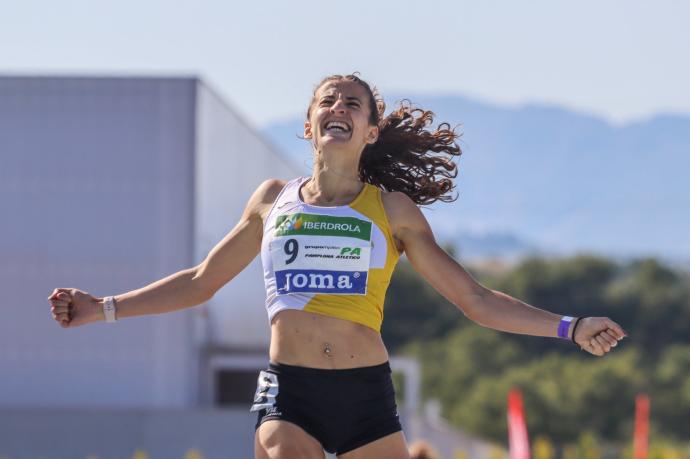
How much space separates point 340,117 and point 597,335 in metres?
1.13

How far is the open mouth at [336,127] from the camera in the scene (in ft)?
19.6

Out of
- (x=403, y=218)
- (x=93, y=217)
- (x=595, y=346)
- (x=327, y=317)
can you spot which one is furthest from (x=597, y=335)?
(x=93, y=217)

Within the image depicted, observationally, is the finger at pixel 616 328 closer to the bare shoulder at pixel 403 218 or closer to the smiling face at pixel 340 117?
the bare shoulder at pixel 403 218

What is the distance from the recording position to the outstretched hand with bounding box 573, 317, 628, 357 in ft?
18.8

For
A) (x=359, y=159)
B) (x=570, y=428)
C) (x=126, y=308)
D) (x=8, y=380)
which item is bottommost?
(x=570, y=428)

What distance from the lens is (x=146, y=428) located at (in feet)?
80.5

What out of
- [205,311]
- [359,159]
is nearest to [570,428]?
[205,311]

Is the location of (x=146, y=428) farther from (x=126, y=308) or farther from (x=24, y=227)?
(x=126, y=308)

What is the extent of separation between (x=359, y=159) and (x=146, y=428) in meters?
18.8

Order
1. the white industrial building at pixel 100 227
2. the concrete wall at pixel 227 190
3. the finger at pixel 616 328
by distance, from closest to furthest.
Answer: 1. the finger at pixel 616 328
2. the white industrial building at pixel 100 227
3. the concrete wall at pixel 227 190

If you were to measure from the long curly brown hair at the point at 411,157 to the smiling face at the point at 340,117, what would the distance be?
24cm

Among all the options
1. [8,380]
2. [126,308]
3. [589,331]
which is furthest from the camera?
[8,380]

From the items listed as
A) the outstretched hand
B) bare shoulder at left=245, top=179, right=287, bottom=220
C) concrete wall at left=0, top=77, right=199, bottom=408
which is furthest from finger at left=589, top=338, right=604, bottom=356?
concrete wall at left=0, top=77, right=199, bottom=408

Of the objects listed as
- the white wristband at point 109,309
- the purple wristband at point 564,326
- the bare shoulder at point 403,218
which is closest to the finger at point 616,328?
the purple wristband at point 564,326
